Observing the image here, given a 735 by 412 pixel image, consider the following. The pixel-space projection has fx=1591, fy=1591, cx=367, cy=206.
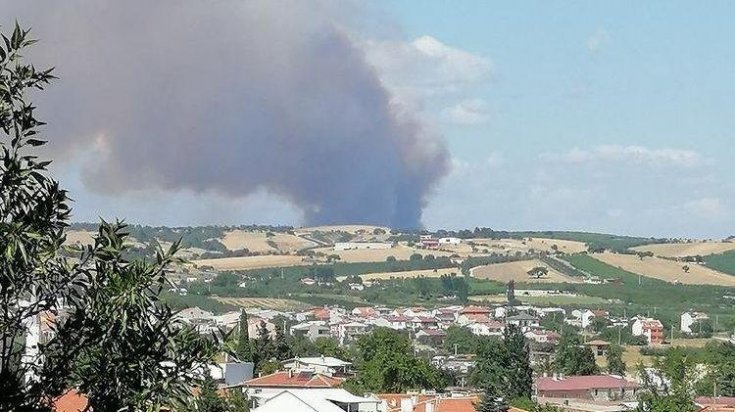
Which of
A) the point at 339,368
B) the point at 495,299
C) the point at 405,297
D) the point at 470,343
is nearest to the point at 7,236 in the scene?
the point at 339,368

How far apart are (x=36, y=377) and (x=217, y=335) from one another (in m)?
1.26

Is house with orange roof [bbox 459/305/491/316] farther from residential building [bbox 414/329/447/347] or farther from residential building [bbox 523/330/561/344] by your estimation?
residential building [bbox 523/330/561/344]

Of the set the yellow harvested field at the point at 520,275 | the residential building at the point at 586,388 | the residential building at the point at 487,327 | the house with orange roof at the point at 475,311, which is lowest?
the residential building at the point at 586,388

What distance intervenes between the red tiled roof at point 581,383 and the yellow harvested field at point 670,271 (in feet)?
338

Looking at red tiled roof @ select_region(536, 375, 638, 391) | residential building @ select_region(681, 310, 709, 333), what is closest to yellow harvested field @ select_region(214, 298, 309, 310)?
residential building @ select_region(681, 310, 709, 333)

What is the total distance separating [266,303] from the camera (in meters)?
170

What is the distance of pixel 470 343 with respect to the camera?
119 m

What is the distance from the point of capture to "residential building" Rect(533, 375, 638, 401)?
72.4 m

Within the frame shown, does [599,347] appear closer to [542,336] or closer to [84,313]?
[542,336]

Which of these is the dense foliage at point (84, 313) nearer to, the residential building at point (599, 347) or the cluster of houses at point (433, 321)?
the residential building at point (599, 347)

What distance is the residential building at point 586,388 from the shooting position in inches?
2849

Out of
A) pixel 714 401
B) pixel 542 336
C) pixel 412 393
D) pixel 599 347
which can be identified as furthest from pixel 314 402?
pixel 542 336

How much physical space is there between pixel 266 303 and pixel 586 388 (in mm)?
98051

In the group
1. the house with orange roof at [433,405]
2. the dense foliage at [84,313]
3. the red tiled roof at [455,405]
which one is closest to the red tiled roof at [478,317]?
the house with orange roof at [433,405]
